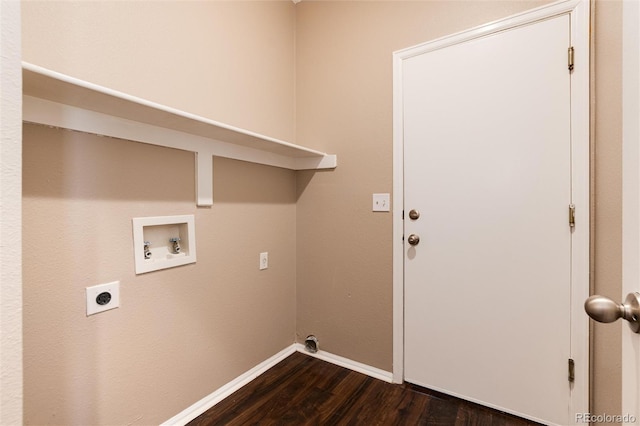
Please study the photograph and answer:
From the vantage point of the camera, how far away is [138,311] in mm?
1297

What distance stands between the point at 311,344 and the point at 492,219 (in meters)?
1.51

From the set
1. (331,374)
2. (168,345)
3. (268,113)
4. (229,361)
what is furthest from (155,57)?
(331,374)

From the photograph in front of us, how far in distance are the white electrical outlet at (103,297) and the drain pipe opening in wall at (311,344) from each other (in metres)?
1.35

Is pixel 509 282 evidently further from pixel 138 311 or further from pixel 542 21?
pixel 138 311

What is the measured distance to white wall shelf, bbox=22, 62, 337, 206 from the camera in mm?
931

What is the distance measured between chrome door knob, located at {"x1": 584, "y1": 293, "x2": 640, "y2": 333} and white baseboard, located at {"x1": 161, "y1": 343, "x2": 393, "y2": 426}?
1580 mm

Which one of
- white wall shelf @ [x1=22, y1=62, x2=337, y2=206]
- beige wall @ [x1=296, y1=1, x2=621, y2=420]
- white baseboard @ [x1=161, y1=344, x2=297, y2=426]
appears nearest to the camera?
white wall shelf @ [x1=22, y1=62, x2=337, y2=206]

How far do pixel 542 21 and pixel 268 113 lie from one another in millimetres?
1586

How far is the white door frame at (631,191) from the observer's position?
0.50 meters

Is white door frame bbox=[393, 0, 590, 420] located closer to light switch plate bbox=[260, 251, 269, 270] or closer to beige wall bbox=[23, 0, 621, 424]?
beige wall bbox=[23, 0, 621, 424]

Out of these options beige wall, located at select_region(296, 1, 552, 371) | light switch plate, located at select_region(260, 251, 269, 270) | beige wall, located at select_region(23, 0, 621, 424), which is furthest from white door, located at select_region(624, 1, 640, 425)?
light switch plate, located at select_region(260, 251, 269, 270)

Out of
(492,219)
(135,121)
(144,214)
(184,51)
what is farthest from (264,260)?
(492,219)

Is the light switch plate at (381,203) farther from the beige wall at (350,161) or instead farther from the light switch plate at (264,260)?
the light switch plate at (264,260)

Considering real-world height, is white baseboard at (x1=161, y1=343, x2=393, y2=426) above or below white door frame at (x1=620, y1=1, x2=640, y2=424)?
below
